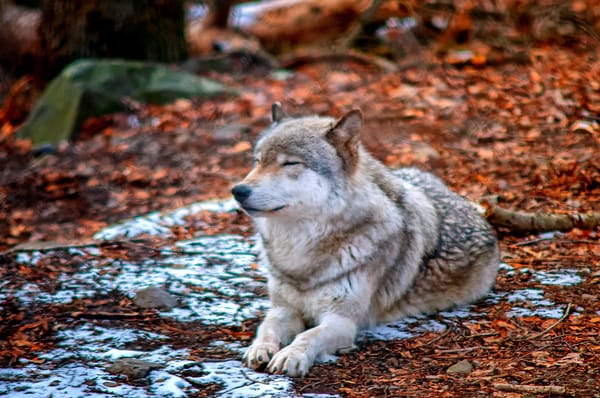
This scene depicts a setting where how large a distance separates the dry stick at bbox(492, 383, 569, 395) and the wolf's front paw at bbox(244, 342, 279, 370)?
1282 mm

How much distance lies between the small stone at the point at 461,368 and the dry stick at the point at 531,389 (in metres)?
0.27

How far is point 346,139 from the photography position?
189 inches

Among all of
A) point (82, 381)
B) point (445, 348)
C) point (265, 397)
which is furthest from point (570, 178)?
point (82, 381)

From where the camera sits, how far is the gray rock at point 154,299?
5281 mm

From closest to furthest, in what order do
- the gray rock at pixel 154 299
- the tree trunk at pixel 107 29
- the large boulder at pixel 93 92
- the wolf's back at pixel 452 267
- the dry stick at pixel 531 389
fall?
the dry stick at pixel 531 389, the wolf's back at pixel 452 267, the gray rock at pixel 154 299, the large boulder at pixel 93 92, the tree trunk at pixel 107 29

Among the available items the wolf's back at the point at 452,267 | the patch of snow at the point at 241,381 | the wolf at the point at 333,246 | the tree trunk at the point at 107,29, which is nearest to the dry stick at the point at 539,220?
the wolf's back at the point at 452,267

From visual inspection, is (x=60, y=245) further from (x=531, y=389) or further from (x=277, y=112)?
(x=531, y=389)

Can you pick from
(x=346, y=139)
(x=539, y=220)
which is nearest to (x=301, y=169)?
(x=346, y=139)

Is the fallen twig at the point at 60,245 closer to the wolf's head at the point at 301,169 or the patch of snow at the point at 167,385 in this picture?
the wolf's head at the point at 301,169

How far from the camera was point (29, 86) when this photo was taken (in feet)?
40.5

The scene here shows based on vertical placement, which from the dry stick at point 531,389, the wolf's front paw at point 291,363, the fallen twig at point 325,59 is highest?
the fallen twig at point 325,59

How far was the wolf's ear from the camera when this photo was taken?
15.6 feet

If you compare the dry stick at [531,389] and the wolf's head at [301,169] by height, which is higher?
the wolf's head at [301,169]

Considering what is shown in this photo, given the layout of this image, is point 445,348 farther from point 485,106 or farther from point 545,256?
point 485,106
